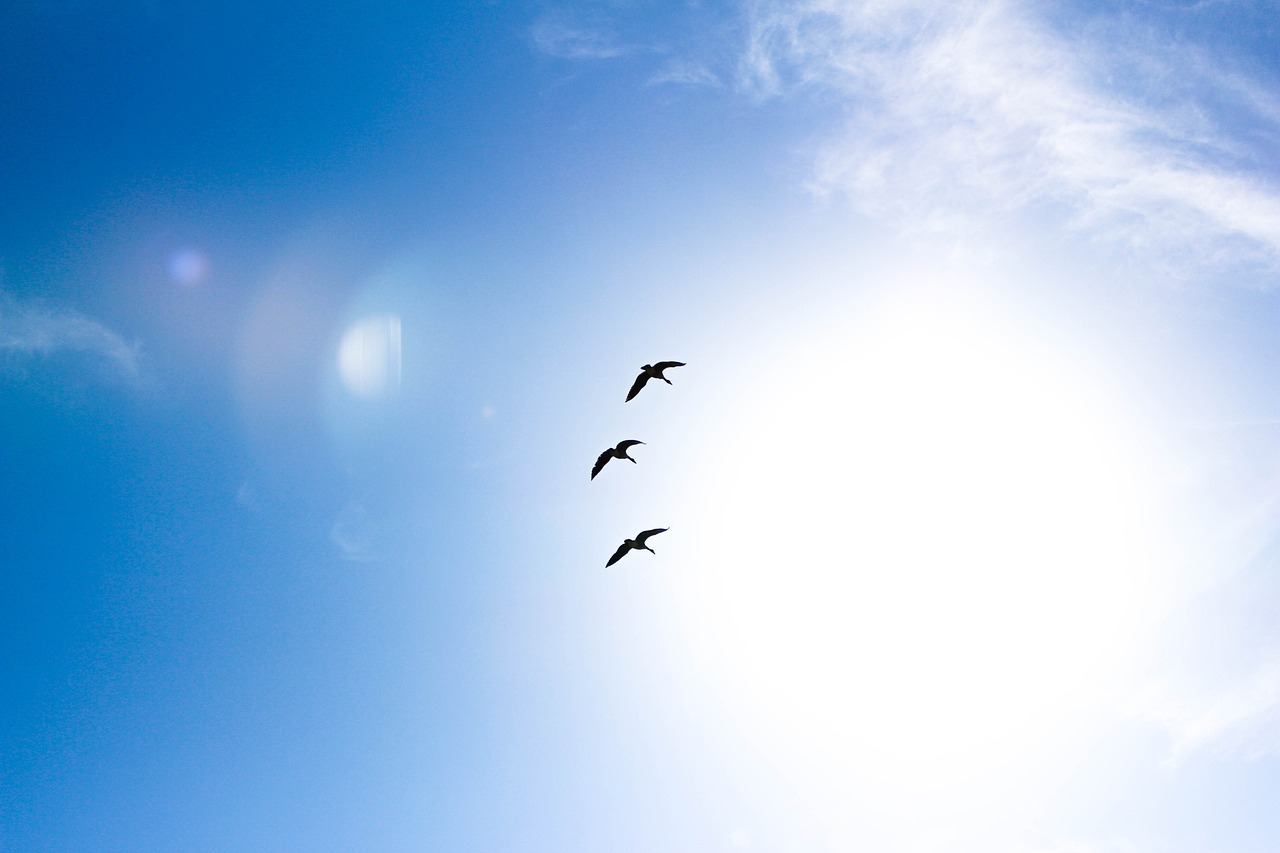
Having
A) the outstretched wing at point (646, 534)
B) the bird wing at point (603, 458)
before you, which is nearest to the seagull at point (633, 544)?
the outstretched wing at point (646, 534)

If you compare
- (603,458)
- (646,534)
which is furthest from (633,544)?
(603,458)

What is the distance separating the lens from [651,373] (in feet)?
173

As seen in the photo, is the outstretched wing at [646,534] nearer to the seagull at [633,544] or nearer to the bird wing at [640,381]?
the seagull at [633,544]

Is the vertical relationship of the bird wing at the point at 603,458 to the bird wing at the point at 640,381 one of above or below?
below

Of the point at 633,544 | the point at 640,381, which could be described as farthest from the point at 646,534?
the point at 640,381

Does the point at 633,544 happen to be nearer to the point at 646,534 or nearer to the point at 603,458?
the point at 646,534

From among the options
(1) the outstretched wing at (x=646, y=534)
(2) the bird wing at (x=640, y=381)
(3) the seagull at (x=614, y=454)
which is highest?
(2) the bird wing at (x=640, y=381)

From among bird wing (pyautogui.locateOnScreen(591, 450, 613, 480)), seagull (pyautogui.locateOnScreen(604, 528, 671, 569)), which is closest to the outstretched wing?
seagull (pyautogui.locateOnScreen(604, 528, 671, 569))

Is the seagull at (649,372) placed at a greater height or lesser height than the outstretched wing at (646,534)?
greater

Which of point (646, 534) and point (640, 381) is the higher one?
point (640, 381)

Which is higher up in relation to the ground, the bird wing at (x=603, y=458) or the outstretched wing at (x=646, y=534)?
the bird wing at (x=603, y=458)

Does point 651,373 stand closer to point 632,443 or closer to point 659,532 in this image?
point 632,443

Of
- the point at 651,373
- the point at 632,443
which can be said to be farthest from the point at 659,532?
the point at 651,373

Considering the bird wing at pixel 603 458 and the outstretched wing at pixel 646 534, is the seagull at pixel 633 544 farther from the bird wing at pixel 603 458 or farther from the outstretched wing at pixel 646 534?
the bird wing at pixel 603 458
